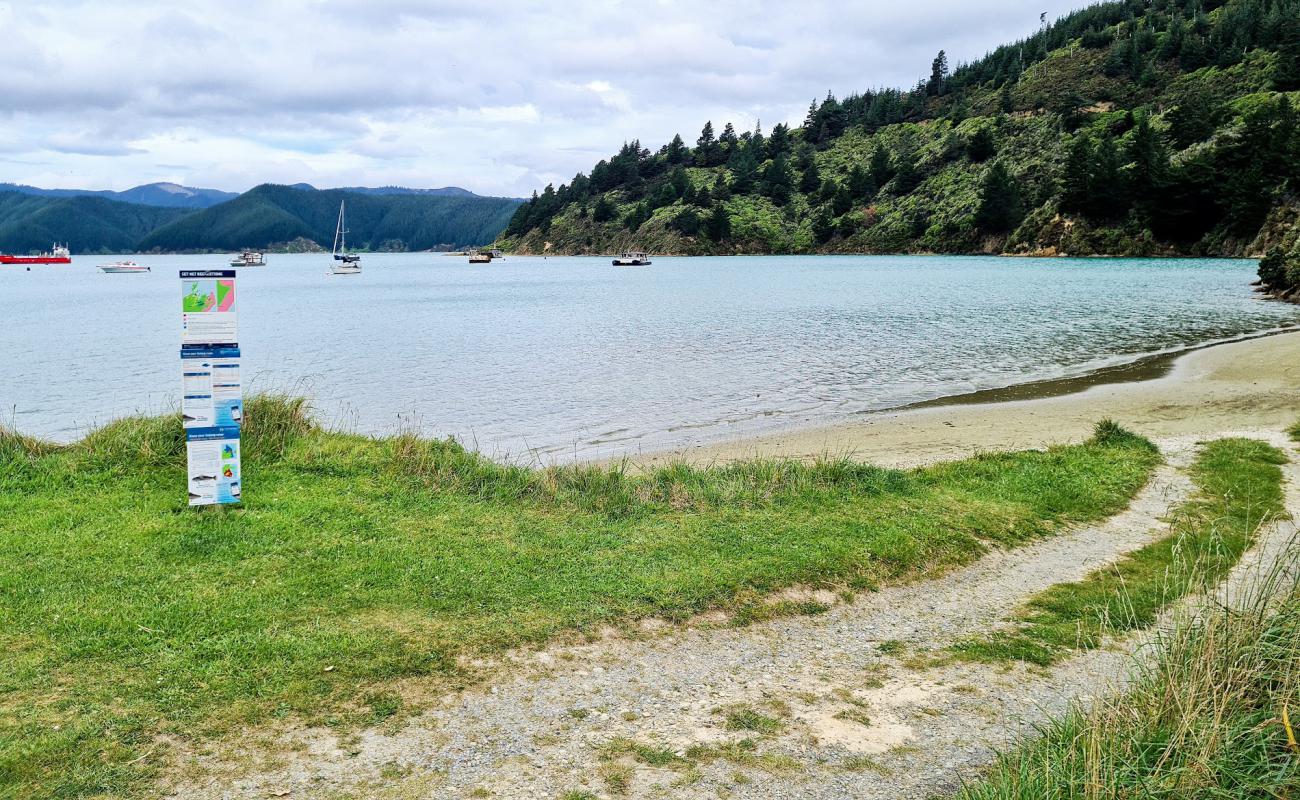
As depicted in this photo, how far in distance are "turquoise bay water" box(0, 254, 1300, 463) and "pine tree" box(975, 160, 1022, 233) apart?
48550mm

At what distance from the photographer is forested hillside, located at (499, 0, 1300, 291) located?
8912 cm

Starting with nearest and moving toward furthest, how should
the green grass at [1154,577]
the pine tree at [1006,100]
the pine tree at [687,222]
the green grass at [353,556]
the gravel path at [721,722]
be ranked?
the gravel path at [721,722] → the green grass at [353,556] → the green grass at [1154,577] → the pine tree at [1006,100] → the pine tree at [687,222]

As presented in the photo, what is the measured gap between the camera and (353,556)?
8203mm

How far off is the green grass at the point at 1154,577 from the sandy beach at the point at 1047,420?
4.22 m

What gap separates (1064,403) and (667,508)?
1548cm

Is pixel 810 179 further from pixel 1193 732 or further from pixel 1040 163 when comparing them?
pixel 1193 732

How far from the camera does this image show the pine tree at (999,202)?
115375mm

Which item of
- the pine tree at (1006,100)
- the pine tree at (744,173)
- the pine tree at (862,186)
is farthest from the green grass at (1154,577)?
the pine tree at (744,173)

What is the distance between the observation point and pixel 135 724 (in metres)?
5.27

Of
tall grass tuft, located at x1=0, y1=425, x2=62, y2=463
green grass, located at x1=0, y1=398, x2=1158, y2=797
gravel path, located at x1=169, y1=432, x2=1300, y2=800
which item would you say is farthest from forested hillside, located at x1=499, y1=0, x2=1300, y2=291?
tall grass tuft, located at x1=0, y1=425, x2=62, y2=463

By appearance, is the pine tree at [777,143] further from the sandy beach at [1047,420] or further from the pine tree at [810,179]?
the sandy beach at [1047,420]

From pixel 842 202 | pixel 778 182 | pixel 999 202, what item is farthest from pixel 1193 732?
pixel 778 182

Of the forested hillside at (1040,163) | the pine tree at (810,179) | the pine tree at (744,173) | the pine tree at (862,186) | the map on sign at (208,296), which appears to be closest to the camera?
the map on sign at (208,296)

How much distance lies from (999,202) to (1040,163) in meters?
10.7
